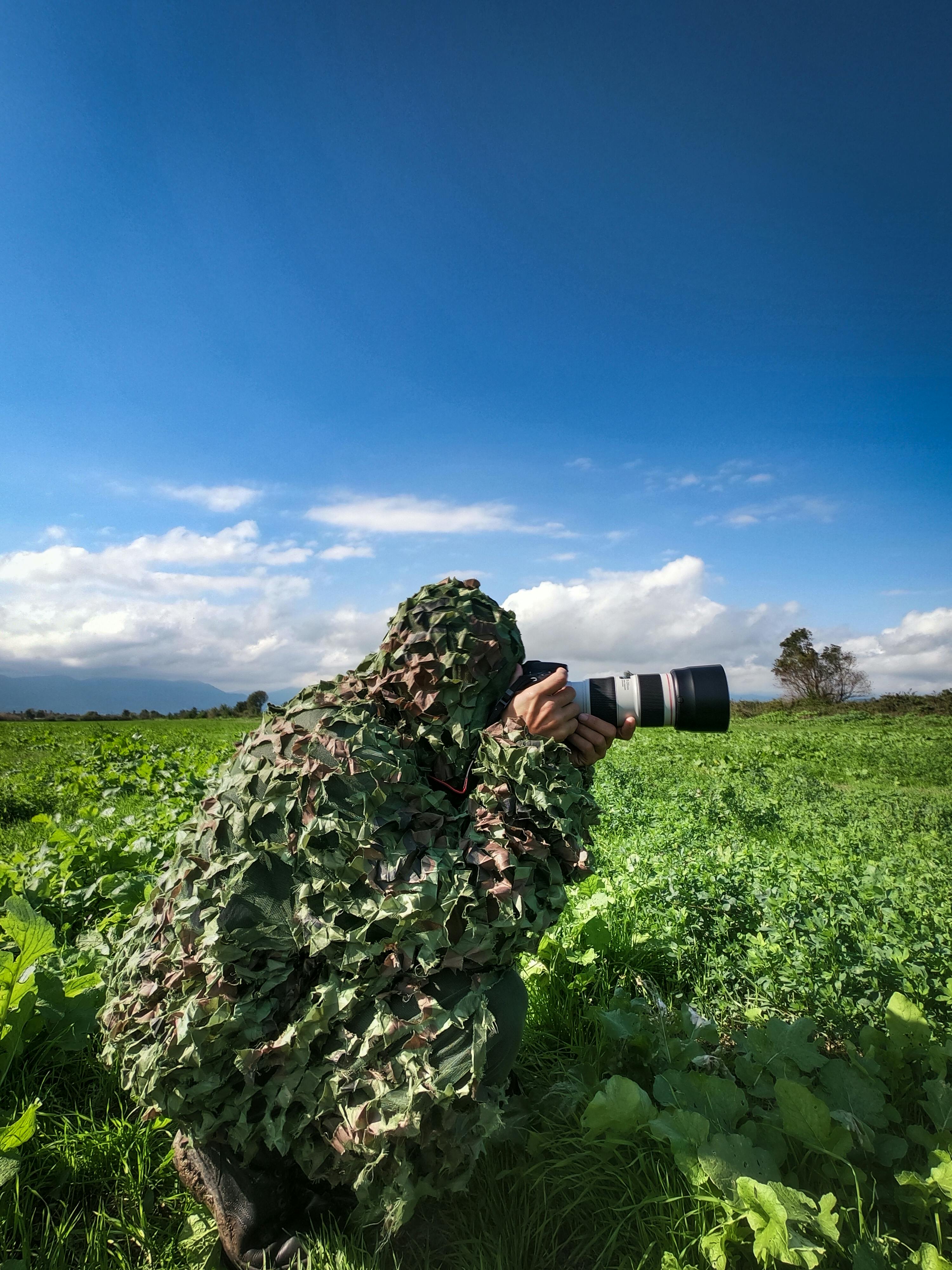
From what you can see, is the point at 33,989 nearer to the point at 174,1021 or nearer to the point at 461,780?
the point at 174,1021

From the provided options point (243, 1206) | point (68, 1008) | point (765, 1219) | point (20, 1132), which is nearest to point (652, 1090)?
point (765, 1219)

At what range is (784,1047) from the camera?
2.43m

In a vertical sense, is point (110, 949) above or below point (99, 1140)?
above

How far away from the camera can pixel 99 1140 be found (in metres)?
2.48

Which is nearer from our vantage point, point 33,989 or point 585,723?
point 585,723

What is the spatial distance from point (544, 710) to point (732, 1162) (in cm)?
130

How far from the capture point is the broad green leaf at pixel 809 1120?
2045mm

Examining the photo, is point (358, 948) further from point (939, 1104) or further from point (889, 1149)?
point (939, 1104)

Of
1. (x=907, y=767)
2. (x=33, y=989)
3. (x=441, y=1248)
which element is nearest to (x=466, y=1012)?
(x=441, y=1248)

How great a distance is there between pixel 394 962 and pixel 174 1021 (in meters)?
0.61

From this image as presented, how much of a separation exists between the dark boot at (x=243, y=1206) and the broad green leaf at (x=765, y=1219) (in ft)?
3.85

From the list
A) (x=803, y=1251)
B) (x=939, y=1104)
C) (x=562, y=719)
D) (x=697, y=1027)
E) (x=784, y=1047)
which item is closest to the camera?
(x=803, y=1251)

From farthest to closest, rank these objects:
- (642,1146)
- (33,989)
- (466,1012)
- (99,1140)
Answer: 1. (33,989)
2. (99,1140)
3. (642,1146)
4. (466,1012)

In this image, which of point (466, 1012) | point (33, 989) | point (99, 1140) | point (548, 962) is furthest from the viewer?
point (548, 962)
